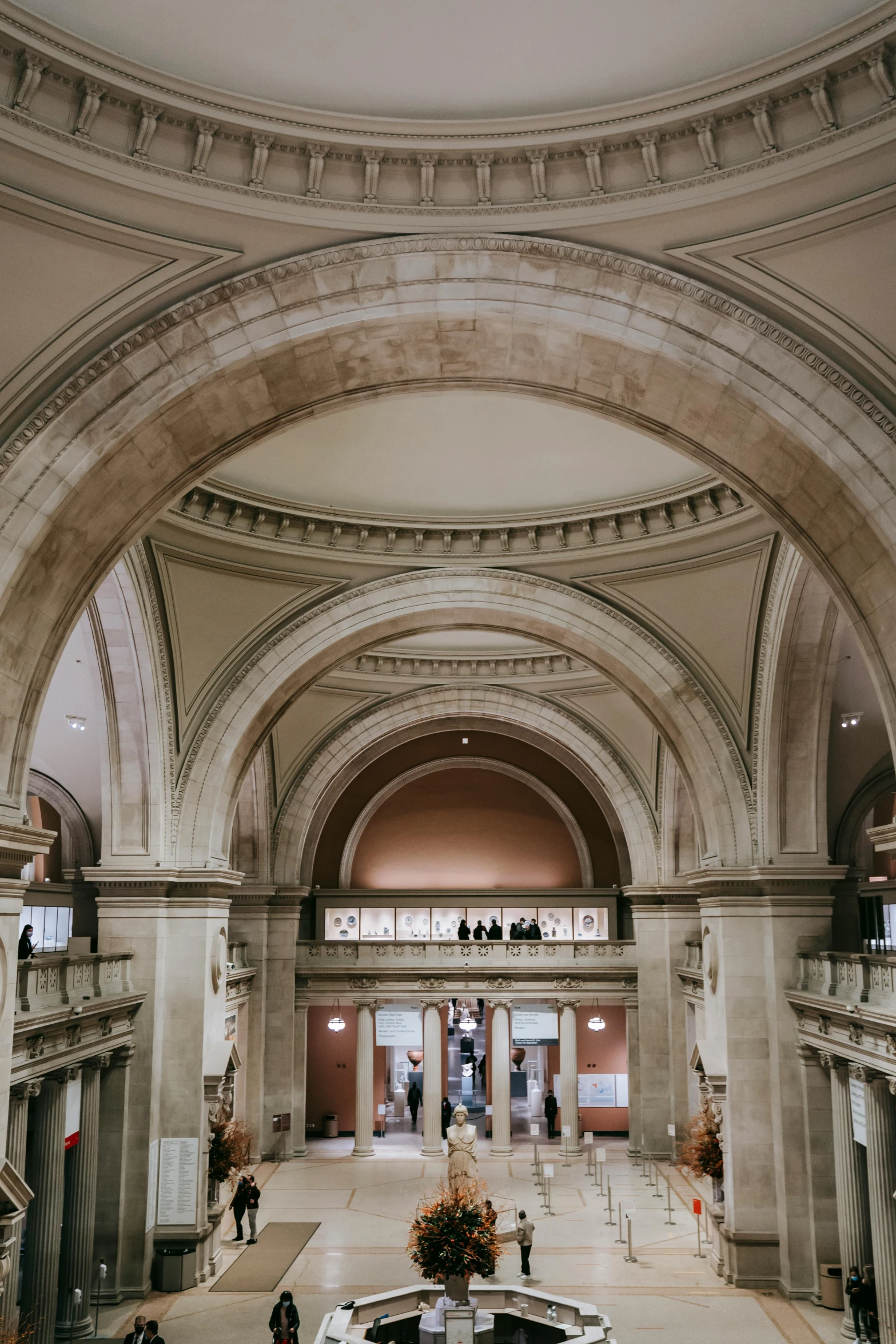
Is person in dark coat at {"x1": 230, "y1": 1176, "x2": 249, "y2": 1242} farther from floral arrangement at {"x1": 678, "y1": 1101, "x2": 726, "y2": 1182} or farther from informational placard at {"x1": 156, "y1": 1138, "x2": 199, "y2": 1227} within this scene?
floral arrangement at {"x1": 678, "y1": 1101, "x2": 726, "y2": 1182}

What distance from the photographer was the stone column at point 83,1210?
42.2ft

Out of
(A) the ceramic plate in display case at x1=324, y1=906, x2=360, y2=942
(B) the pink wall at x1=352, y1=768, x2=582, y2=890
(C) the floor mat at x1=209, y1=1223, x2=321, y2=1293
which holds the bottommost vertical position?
(C) the floor mat at x1=209, y1=1223, x2=321, y2=1293

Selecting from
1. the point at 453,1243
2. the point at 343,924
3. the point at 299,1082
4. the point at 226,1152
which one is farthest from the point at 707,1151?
the point at 343,924

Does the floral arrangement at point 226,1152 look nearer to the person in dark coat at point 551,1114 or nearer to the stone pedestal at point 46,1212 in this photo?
the stone pedestal at point 46,1212

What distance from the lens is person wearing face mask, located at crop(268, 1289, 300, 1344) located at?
11188 millimetres

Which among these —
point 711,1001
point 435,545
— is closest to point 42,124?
point 435,545

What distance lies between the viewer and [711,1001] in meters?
15.6

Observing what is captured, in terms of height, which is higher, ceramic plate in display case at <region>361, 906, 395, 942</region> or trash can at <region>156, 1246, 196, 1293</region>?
ceramic plate in display case at <region>361, 906, 395, 942</region>

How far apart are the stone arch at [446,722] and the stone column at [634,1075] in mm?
3254

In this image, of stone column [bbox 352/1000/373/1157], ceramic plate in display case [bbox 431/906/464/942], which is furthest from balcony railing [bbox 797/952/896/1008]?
ceramic plate in display case [bbox 431/906/464/942]

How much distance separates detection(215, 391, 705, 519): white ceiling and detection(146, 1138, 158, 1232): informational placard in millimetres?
8749

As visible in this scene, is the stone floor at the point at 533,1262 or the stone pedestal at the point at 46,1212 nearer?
the stone pedestal at the point at 46,1212

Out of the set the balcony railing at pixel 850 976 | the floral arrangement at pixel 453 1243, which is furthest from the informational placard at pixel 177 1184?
the balcony railing at pixel 850 976

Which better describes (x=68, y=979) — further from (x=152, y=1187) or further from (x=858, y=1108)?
(x=858, y=1108)
